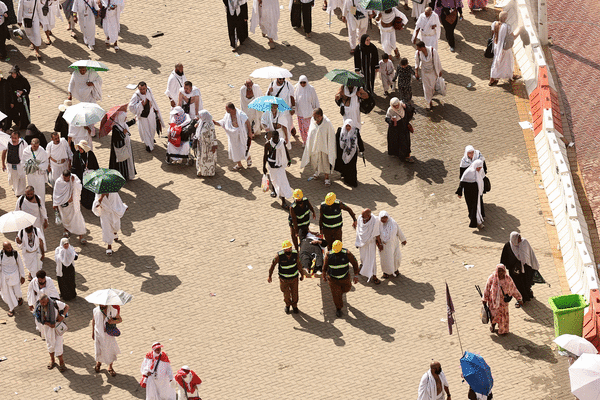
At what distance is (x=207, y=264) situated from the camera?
20781mm

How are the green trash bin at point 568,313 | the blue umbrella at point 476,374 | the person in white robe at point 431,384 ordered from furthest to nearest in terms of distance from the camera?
1. the green trash bin at point 568,313
2. the person in white robe at point 431,384
3. the blue umbrella at point 476,374

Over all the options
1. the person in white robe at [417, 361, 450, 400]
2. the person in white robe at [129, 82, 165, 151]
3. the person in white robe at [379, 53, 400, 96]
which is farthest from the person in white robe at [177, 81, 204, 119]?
the person in white robe at [417, 361, 450, 400]

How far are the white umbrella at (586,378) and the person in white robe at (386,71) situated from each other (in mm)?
10257

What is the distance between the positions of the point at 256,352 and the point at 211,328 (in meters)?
0.98

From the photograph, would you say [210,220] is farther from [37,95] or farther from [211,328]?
[37,95]

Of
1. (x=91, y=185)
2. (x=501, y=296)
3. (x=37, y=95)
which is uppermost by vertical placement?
(x=501, y=296)

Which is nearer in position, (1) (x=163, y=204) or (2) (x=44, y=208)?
(2) (x=44, y=208)

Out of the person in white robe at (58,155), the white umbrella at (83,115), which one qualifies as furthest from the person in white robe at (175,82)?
the person in white robe at (58,155)

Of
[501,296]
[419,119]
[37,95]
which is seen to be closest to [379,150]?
[419,119]

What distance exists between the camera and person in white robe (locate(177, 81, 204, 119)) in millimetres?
23750

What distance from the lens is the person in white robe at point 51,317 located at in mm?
17969

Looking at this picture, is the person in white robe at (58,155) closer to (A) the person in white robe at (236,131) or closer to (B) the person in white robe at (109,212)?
(B) the person in white robe at (109,212)

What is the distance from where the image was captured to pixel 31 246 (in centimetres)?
1988

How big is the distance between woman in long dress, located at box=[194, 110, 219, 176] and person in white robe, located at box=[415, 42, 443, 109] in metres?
4.76
